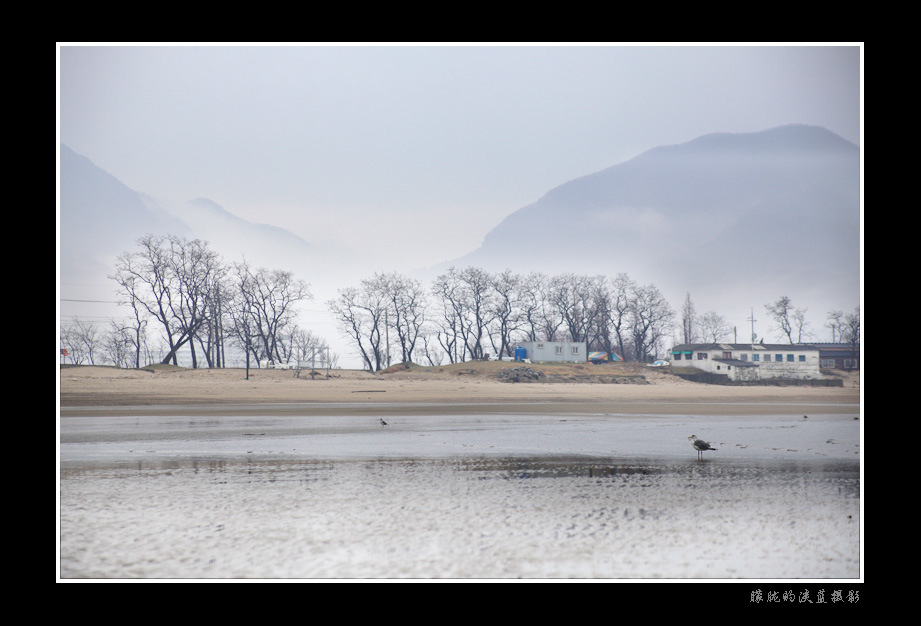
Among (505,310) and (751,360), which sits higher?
(505,310)

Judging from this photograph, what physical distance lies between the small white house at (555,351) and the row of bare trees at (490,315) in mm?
1877

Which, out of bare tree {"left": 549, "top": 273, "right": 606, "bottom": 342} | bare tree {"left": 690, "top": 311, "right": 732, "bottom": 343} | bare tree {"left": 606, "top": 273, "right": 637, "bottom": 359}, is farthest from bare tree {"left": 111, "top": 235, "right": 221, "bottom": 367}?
bare tree {"left": 690, "top": 311, "right": 732, "bottom": 343}

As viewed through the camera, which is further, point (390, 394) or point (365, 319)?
point (365, 319)

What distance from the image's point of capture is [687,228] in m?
76.9

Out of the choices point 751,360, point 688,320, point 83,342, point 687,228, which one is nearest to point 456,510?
point 83,342

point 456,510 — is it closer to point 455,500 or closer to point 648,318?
point 455,500

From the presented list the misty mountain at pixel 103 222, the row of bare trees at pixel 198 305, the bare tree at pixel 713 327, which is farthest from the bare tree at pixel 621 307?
the misty mountain at pixel 103 222

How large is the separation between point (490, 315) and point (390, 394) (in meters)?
26.6

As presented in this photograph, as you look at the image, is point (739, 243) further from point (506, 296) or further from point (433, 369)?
point (433, 369)

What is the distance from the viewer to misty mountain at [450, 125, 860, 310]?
1537 inches

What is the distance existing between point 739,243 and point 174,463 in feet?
216

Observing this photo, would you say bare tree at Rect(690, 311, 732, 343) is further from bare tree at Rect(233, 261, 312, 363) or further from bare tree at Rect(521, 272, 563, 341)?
bare tree at Rect(233, 261, 312, 363)
